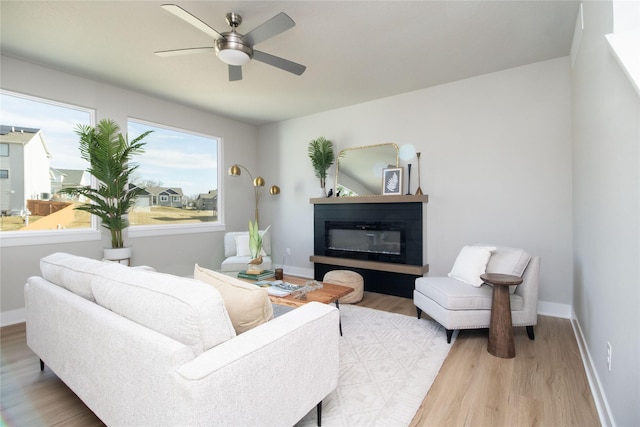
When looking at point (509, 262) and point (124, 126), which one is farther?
point (124, 126)

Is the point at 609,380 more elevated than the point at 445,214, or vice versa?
the point at 445,214

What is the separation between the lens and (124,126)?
3900mm

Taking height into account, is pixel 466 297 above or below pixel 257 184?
below

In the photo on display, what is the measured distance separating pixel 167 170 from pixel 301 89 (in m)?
2.40

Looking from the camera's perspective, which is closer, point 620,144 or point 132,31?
point 620,144

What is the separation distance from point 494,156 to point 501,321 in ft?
6.57

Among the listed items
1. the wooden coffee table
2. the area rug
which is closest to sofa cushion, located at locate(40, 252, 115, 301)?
the wooden coffee table

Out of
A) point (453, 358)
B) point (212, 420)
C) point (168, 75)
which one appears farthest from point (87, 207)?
point (453, 358)

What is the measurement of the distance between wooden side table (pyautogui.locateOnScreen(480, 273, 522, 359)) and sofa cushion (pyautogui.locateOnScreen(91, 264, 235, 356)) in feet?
6.91

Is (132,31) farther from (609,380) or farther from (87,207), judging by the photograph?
(609,380)

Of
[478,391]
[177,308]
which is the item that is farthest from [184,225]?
[478,391]

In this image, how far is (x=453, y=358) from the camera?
228 cm

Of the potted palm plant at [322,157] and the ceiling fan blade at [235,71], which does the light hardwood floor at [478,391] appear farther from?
the potted palm plant at [322,157]

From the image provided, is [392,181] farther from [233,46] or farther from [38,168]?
[38,168]
